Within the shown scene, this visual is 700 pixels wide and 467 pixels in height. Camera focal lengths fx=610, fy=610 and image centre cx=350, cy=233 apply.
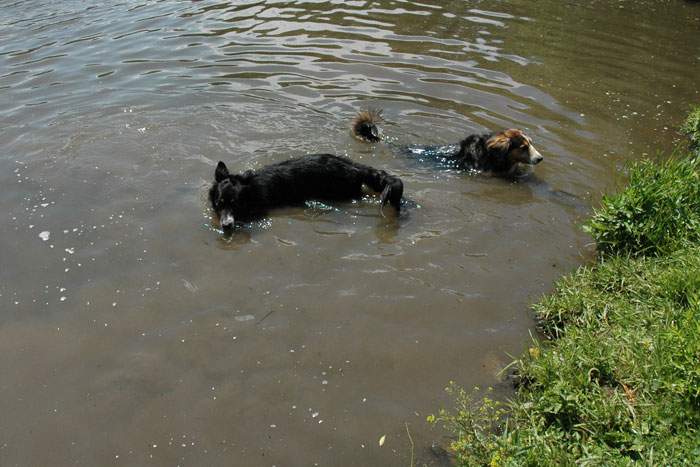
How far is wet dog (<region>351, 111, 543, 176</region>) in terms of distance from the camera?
685 centimetres

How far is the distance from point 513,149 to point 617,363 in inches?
138

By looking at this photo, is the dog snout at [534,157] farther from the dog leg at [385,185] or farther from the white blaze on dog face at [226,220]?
the white blaze on dog face at [226,220]

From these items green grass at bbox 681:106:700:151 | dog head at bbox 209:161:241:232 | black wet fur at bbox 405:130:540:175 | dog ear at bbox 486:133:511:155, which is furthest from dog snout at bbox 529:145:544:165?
dog head at bbox 209:161:241:232

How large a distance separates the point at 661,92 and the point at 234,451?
8141mm

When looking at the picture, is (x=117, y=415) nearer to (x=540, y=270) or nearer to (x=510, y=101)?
(x=540, y=270)

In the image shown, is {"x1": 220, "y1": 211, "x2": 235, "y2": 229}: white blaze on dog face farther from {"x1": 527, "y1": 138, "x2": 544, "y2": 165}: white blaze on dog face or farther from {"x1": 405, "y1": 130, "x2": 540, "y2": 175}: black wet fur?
{"x1": 527, "y1": 138, "x2": 544, "y2": 165}: white blaze on dog face

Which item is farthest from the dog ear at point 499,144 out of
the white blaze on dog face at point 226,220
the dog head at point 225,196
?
the white blaze on dog face at point 226,220

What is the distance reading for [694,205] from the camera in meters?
5.29

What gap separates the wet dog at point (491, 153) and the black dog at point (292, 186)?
1120mm

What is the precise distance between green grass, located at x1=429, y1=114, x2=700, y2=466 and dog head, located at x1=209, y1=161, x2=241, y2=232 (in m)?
2.73

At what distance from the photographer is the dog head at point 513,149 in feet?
22.4

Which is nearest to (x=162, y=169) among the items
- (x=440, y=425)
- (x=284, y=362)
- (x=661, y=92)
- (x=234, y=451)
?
(x=284, y=362)

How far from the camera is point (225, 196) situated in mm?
5773

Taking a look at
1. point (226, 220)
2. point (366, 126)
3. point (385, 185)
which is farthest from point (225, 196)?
point (366, 126)
